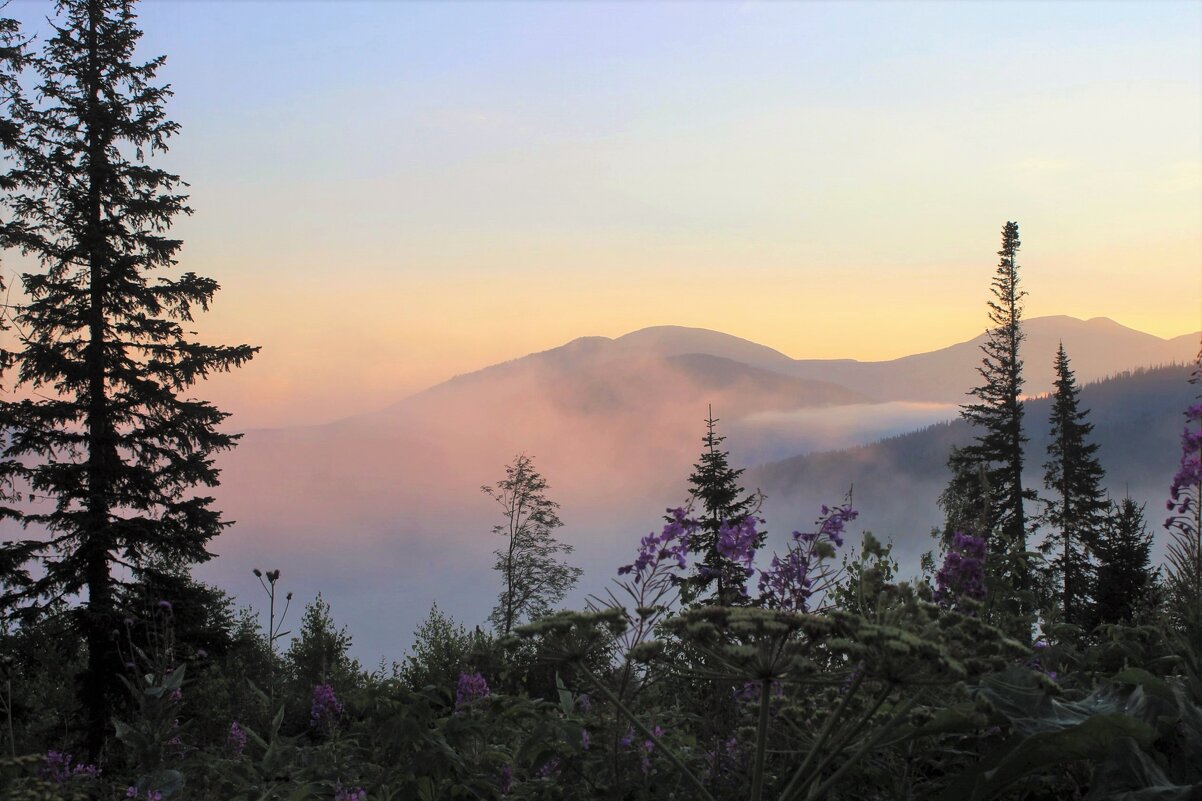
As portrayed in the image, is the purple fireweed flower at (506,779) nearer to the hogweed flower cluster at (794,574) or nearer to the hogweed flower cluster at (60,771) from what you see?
the hogweed flower cluster at (794,574)

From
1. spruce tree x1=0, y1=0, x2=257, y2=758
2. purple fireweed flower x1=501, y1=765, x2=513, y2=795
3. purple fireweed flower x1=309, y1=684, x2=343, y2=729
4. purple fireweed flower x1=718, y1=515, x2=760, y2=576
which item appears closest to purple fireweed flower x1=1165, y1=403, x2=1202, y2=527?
purple fireweed flower x1=718, y1=515, x2=760, y2=576

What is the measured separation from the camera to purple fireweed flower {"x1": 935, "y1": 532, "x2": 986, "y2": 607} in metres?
3.40

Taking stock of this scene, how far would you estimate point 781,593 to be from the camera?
3812 mm

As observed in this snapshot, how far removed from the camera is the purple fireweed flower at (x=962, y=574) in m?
3.40

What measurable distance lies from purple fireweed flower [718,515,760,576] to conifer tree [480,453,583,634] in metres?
45.9

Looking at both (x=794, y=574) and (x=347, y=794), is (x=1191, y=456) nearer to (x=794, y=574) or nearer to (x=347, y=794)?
(x=794, y=574)

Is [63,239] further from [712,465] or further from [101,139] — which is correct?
[712,465]

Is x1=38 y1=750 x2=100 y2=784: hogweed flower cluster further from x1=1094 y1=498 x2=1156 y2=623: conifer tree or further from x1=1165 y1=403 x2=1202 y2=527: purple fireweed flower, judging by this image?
x1=1094 y1=498 x2=1156 y2=623: conifer tree

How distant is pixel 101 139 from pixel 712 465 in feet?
69.8

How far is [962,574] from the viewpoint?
11.2ft

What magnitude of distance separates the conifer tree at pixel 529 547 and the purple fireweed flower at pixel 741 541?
1807 inches

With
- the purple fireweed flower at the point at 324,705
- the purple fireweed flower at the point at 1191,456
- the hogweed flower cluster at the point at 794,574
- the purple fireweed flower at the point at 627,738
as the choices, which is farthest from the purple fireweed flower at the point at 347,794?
the purple fireweed flower at the point at 1191,456

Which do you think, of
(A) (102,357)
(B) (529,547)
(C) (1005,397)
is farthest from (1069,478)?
(A) (102,357)

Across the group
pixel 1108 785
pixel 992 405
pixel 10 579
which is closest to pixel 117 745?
pixel 10 579
